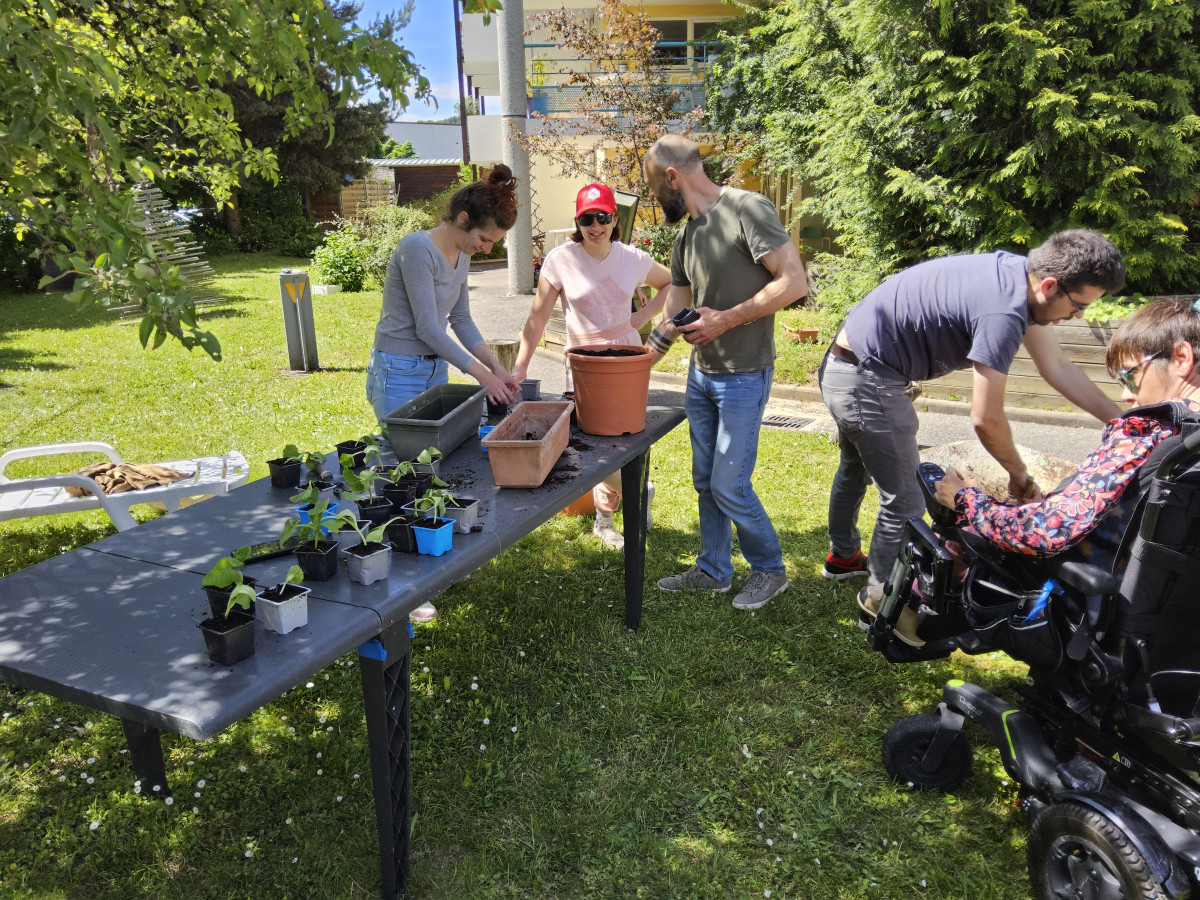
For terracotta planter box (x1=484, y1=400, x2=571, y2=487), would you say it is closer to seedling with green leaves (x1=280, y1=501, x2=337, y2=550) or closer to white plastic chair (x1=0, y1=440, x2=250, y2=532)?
seedling with green leaves (x1=280, y1=501, x2=337, y2=550)

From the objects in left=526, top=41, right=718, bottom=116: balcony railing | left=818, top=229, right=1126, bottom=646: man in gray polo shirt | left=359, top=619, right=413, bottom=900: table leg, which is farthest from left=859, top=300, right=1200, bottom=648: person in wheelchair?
left=526, top=41, right=718, bottom=116: balcony railing

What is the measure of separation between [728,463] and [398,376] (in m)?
1.49

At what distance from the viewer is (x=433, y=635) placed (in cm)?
374

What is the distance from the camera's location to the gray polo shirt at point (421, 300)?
3.43 m

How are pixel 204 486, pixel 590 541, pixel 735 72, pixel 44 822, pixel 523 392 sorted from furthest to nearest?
pixel 735 72, pixel 590 541, pixel 204 486, pixel 523 392, pixel 44 822

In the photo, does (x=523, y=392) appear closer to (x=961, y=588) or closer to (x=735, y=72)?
(x=961, y=588)

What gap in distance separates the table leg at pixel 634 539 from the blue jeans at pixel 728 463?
309 mm

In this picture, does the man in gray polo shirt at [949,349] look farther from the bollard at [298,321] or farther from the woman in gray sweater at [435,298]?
the bollard at [298,321]

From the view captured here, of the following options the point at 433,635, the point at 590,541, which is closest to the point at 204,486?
the point at 433,635

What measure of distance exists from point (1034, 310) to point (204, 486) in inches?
143

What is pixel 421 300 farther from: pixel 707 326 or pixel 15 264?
pixel 15 264

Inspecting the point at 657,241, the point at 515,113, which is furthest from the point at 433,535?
the point at 515,113

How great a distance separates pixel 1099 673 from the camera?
209 cm

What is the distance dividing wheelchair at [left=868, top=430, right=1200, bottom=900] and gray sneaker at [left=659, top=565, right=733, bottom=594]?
1.49m
